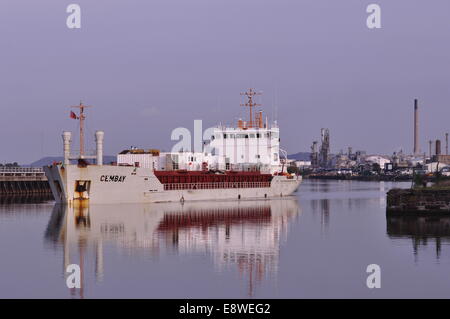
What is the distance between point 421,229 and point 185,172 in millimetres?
24928

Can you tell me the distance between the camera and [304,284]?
22984 millimetres

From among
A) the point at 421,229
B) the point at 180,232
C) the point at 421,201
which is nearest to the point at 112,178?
the point at 180,232

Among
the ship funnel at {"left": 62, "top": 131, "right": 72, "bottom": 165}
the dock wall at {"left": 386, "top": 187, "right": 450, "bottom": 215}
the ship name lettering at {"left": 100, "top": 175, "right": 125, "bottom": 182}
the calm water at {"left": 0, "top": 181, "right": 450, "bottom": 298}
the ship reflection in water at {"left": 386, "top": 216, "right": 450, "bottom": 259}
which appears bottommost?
the calm water at {"left": 0, "top": 181, "right": 450, "bottom": 298}

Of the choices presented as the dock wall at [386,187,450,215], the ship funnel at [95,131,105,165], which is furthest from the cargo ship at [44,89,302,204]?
the dock wall at [386,187,450,215]

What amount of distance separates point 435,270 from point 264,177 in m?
40.5

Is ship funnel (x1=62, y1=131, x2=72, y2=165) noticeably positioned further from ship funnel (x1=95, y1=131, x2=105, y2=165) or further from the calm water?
the calm water

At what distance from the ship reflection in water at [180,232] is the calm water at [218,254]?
5 cm

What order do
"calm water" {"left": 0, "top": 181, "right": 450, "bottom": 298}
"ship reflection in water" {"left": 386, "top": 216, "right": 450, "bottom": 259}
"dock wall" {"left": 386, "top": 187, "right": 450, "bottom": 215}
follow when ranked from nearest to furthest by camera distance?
"calm water" {"left": 0, "top": 181, "right": 450, "bottom": 298}
"ship reflection in water" {"left": 386, "top": 216, "right": 450, "bottom": 259}
"dock wall" {"left": 386, "top": 187, "right": 450, "bottom": 215}

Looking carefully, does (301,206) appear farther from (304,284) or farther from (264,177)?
(304,284)

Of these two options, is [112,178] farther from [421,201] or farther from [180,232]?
[421,201]

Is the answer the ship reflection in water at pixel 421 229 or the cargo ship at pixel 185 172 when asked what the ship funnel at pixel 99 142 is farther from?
the ship reflection in water at pixel 421 229

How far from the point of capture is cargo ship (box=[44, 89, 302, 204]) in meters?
50.0

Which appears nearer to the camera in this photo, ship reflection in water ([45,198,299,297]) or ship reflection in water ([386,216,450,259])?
ship reflection in water ([45,198,299,297])

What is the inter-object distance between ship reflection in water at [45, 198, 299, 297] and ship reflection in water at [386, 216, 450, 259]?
5739mm
